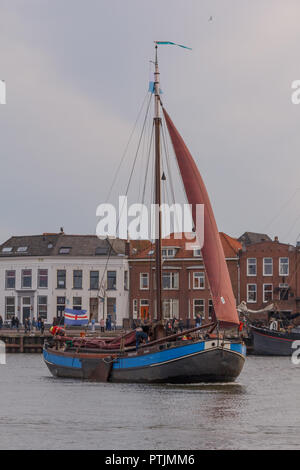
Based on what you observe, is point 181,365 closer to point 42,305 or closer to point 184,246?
point 184,246

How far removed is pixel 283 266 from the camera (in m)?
90.1

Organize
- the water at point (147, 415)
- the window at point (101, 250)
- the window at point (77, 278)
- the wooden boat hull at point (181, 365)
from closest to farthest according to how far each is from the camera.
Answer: the water at point (147, 415)
the wooden boat hull at point (181, 365)
the window at point (77, 278)
the window at point (101, 250)

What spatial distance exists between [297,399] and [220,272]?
6841 millimetres

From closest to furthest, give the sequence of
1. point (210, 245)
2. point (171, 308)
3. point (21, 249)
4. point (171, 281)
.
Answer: point (210, 245)
point (171, 308)
point (171, 281)
point (21, 249)

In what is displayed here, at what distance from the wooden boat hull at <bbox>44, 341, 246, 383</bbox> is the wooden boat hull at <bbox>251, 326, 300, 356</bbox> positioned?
28.9 meters

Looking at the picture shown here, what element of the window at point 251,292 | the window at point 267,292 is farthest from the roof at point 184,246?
the window at point 267,292

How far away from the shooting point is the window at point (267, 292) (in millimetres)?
90250

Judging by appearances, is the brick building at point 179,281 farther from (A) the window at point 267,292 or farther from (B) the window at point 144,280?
(A) the window at point 267,292

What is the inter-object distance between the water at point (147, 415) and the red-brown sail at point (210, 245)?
138 inches

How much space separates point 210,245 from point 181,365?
18.4ft

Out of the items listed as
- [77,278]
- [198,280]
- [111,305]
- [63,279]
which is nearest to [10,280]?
[63,279]

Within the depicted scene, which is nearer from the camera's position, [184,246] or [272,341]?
[272,341]
